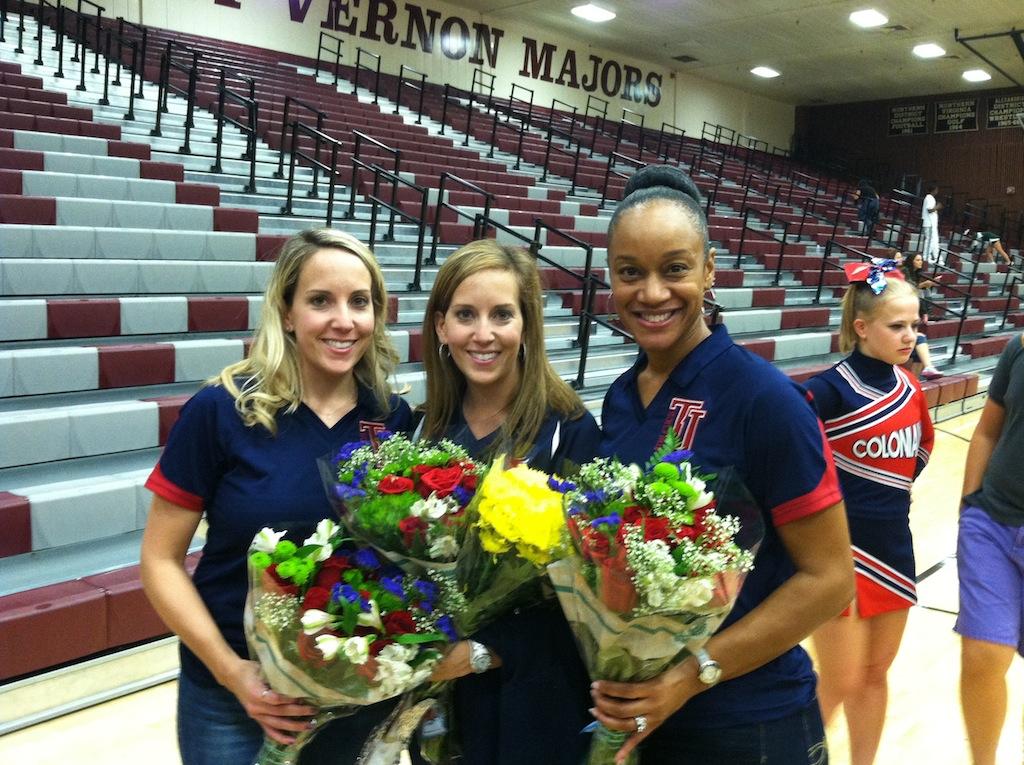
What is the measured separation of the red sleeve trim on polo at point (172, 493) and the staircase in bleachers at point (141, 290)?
3.27 ft

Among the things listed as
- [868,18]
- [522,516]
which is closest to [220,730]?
[522,516]

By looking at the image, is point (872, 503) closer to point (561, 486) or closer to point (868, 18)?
point (561, 486)

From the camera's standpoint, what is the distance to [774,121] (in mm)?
20688

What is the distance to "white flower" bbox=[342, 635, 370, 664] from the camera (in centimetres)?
102

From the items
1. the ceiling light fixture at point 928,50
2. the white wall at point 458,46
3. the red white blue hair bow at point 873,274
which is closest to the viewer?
the red white blue hair bow at point 873,274

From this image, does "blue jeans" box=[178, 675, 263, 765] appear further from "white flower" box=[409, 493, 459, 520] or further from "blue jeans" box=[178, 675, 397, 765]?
"white flower" box=[409, 493, 459, 520]

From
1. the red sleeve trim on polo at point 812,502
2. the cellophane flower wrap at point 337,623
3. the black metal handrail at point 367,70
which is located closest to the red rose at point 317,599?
the cellophane flower wrap at point 337,623

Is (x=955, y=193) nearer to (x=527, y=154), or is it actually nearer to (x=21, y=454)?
(x=527, y=154)

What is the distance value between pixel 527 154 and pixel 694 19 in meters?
4.20

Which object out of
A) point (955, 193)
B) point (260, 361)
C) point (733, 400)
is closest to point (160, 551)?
point (260, 361)

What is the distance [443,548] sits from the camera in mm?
1102

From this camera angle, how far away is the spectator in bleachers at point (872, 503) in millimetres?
2055

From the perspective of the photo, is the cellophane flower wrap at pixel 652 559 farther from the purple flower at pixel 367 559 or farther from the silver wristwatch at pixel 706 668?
the purple flower at pixel 367 559

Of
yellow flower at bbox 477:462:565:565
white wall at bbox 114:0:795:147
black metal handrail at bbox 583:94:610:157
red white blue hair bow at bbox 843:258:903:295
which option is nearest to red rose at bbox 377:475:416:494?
yellow flower at bbox 477:462:565:565
